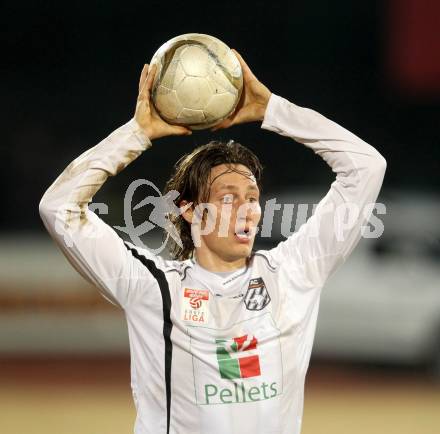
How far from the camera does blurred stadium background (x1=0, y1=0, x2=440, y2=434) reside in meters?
8.71

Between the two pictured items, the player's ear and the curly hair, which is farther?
the player's ear

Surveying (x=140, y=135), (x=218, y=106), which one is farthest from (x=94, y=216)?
(x=218, y=106)

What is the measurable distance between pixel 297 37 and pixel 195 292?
1142 cm

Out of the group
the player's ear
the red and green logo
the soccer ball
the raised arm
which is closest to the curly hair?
the player's ear

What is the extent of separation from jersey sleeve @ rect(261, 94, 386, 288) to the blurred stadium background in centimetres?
422

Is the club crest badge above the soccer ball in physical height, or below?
below

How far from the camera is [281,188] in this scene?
42.6 feet

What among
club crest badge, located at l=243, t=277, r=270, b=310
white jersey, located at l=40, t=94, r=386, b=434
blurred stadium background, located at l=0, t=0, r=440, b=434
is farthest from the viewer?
blurred stadium background, located at l=0, t=0, r=440, b=434

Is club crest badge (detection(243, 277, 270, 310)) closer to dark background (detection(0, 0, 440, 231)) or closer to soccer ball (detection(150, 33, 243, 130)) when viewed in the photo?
soccer ball (detection(150, 33, 243, 130))

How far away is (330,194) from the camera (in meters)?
3.35

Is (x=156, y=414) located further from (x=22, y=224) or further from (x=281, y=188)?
(x=281, y=188)

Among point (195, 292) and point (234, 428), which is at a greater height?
point (195, 292)

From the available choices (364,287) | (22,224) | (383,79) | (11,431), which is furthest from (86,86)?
(11,431)

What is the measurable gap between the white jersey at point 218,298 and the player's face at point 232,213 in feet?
0.33
